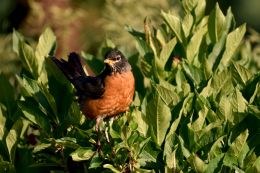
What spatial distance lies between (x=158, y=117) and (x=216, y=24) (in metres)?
1.21

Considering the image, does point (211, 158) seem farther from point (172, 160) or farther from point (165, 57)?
point (165, 57)

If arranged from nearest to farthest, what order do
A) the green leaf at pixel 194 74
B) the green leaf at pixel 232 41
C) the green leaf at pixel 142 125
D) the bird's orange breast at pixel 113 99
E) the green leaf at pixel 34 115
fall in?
the green leaf at pixel 142 125, the green leaf at pixel 34 115, the green leaf at pixel 194 74, the bird's orange breast at pixel 113 99, the green leaf at pixel 232 41

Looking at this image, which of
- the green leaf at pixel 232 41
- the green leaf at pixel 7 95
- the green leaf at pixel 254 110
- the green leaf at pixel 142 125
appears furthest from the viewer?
the green leaf at pixel 7 95

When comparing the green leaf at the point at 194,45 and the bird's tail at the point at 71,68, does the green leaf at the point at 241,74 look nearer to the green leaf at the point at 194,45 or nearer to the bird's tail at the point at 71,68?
the green leaf at the point at 194,45

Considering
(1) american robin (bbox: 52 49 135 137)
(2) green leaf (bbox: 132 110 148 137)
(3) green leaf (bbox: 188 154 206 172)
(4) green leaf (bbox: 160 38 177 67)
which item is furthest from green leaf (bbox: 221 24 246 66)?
(3) green leaf (bbox: 188 154 206 172)

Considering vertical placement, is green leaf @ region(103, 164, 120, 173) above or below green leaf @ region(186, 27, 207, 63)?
below

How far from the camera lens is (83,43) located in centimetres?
1026

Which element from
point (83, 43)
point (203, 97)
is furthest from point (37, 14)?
point (203, 97)

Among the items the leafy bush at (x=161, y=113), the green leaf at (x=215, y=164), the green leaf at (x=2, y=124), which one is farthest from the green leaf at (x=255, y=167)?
the green leaf at (x=2, y=124)

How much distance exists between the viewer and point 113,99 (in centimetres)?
502

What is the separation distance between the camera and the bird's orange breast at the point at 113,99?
487cm

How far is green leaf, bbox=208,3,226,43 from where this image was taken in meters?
5.09

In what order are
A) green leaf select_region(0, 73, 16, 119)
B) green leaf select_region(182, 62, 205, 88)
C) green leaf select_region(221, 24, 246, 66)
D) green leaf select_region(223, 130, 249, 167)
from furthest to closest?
green leaf select_region(0, 73, 16, 119) → green leaf select_region(221, 24, 246, 66) → green leaf select_region(182, 62, 205, 88) → green leaf select_region(223, 130, 249, 167)

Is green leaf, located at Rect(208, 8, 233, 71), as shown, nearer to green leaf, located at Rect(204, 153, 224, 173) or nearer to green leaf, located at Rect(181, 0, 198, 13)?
green leaf, located at Rect(181, 0, 198, 13)
